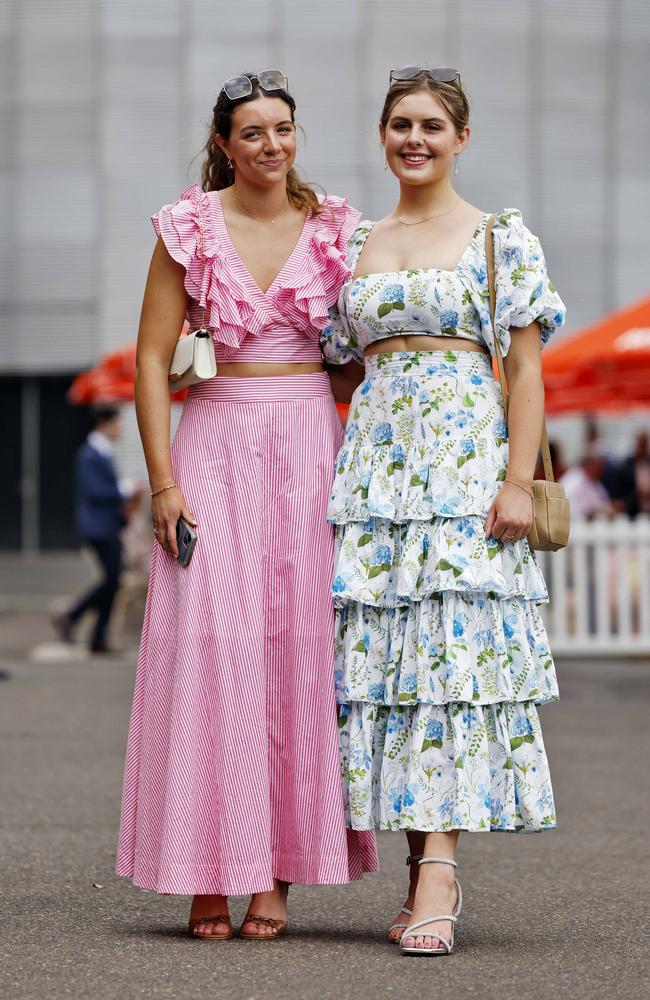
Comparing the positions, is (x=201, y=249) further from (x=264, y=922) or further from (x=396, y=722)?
(x=264, y=922)

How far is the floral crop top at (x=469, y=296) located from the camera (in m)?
4.09

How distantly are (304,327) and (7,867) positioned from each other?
1.92 meters

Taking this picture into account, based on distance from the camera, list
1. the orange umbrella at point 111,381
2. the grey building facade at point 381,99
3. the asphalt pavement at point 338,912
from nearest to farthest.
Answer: the asphalt pavement at point 338,912 → the orange umbrella at point 111,381 → the grey building facade at point 381,99

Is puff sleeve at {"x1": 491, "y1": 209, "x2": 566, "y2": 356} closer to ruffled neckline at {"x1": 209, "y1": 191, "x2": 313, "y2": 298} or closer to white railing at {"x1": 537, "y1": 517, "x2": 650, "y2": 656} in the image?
ruffled neckline at {"x1": 209, "y1": 191, "x2": 313, "y2": 298}

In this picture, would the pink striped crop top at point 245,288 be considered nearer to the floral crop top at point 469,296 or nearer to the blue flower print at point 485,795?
the floral crop top at point 469,296

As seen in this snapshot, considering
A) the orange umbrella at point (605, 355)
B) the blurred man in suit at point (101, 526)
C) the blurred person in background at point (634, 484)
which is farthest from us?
the blurred person in background at point (634, 484)

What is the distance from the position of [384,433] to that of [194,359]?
494 millimetres

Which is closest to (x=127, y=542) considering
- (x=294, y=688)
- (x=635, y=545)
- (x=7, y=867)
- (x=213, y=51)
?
(x=635, y=545)

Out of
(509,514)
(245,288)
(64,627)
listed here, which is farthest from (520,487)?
(64,627)

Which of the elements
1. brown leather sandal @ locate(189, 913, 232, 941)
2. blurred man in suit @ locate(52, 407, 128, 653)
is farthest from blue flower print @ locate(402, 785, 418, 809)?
blurred man in suit @ locate(52, 407, 128, 653)

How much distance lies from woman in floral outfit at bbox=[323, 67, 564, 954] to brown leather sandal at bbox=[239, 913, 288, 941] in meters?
0.27

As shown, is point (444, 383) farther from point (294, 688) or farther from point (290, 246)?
point (294, 688)

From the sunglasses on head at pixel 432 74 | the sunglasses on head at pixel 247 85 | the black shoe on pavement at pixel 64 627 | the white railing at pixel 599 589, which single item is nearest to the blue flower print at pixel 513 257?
the sunglasses on head at pixel 432 74

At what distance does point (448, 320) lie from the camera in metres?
4.12
